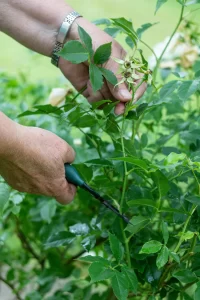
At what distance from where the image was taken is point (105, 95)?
3.74 feet

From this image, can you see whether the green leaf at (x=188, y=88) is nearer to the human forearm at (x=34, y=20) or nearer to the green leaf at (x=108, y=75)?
the green leaf at (x=108, y=75)

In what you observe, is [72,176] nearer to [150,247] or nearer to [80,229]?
[80,229]

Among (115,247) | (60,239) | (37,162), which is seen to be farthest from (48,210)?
(115,247)

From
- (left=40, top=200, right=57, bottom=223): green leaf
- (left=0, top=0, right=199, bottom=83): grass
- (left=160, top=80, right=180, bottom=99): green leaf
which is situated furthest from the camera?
(left=0, top=0, right=199, bottom=83): grass

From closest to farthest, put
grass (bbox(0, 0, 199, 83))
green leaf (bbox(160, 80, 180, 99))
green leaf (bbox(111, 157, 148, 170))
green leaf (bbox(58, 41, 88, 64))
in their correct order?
green leaf (bbox(111, 157, 148, 170)) < green leaf (bbox(58, 41, 88, 64)) < green leaf (bbox(160, 80, 180, 99)) < grass (bbox(0, 0, 199, 83))

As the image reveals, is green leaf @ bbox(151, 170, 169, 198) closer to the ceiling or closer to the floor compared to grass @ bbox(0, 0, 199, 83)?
closer to the ceiling

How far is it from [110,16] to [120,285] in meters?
3.44

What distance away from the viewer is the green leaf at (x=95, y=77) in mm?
916

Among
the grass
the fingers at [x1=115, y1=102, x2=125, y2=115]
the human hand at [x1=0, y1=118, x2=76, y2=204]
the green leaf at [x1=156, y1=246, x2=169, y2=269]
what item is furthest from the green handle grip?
the grass

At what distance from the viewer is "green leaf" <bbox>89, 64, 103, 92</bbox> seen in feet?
3.01

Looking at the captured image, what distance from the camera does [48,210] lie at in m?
1.26

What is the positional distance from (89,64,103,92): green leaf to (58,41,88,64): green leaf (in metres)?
0.02

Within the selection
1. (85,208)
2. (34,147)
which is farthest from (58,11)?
(85,208)

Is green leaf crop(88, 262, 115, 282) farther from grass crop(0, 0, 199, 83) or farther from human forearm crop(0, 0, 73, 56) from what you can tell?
grass crop(0, 0, 199, 83)
